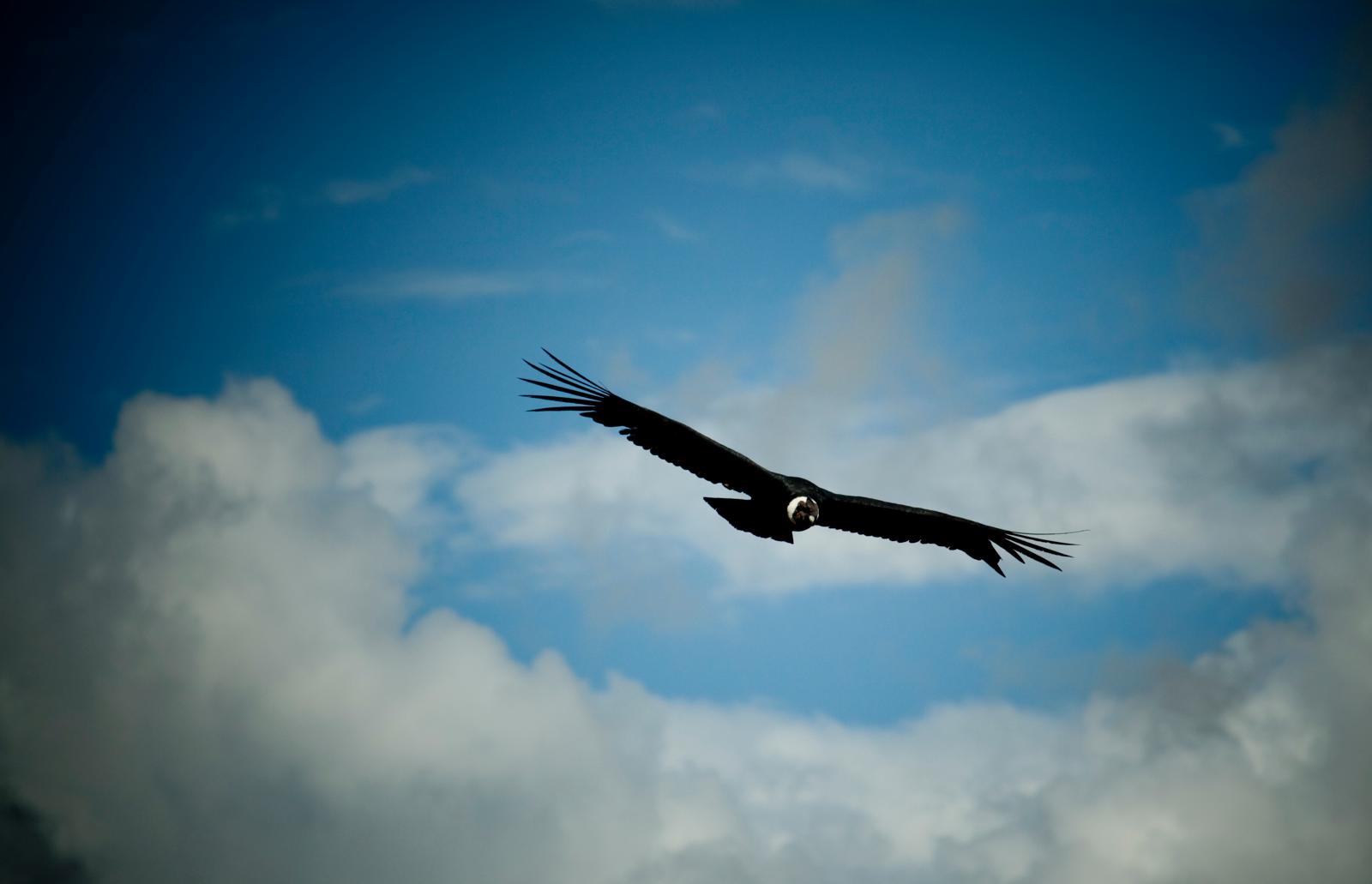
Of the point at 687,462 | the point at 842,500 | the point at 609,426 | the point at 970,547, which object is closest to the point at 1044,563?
the point at 970,547

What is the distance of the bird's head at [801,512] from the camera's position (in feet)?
93.5

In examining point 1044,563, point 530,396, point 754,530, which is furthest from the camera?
point 1044,563

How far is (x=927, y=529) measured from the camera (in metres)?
32.4

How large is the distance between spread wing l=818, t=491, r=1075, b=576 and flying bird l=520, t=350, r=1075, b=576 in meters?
0.03

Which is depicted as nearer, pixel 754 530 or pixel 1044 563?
pixel 754 530

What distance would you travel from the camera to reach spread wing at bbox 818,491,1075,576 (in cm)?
3061

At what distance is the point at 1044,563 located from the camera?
31.8 m

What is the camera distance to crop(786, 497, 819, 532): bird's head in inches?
1121

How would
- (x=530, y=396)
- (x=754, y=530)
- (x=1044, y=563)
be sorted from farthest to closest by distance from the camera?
1. (x=1044, y=563)
2. (x=754, y=530)
3. (x=530, y=396)

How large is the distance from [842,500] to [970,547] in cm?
494

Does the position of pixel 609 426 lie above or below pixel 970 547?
below

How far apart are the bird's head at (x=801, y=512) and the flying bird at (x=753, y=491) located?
0.07ft

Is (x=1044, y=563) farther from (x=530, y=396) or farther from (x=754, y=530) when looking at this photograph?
(x=530, y=396)

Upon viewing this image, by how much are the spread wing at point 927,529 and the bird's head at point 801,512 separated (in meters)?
1.32
